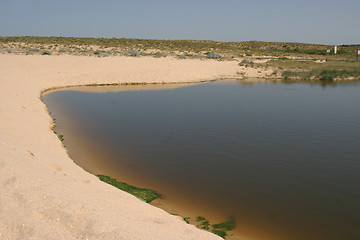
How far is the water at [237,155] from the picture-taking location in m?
A: 5.88

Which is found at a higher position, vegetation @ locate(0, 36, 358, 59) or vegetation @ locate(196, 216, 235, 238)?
vegetation @ locate(0, 36, 358, 59)

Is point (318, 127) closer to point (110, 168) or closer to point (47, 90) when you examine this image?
point (110, 168)

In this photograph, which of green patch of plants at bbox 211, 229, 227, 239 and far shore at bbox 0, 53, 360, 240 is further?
green patch of plants at bbox 211, 229, 227, 239

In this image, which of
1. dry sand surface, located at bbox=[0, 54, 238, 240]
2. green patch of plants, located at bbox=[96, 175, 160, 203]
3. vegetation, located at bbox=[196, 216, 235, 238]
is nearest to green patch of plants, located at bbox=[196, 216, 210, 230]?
vegetation, located at bbox=[196, 216, 235, 238]

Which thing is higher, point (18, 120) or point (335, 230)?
point (18, 120)

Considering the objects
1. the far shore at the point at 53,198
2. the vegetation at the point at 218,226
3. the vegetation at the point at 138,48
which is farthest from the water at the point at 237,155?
the vegetation at the point at 138,48

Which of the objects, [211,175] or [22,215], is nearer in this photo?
[22,215]

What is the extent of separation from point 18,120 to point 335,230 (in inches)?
309

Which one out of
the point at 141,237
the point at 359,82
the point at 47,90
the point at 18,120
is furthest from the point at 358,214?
the point at 359,82

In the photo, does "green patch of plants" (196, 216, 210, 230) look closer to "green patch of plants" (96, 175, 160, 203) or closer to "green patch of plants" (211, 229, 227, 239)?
"green patch of plants" (211, 229, 227, 239)

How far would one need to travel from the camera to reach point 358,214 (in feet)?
19.0

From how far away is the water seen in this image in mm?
5875

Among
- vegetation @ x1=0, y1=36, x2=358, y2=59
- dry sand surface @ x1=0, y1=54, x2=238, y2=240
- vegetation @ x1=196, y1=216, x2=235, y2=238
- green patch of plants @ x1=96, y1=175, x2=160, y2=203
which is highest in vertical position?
vegetation @ x1=0, y1=36, x2=358, y2=59

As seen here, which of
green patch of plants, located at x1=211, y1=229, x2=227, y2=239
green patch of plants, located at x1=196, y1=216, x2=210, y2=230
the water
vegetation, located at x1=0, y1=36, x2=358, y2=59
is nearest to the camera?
green patch of plants, located at x1=211, y1=229, x2=227, y2=239
